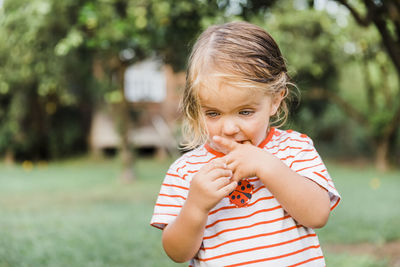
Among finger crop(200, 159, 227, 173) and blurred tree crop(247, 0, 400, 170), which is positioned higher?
finger crop(200, 159, 227, 173)

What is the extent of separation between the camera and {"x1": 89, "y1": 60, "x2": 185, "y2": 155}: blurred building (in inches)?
637

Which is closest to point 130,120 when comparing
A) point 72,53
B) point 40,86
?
point 40,86

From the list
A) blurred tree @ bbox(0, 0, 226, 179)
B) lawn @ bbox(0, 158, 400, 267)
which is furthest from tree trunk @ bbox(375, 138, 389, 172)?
blurred tree @ bbox(0, 0, 226, 179)

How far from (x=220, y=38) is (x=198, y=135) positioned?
0.36 m

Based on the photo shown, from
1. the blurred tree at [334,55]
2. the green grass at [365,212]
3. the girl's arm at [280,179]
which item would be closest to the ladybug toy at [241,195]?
the girl's arm at [280,179]

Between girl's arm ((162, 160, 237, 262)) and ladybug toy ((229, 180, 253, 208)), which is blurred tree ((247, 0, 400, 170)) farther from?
girl's arm ((162, 160, 237, 262))

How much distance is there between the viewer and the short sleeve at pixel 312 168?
Result: 1474 millimetres

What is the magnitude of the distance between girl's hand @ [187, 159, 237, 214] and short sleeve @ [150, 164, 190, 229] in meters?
0.17

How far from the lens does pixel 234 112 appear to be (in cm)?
144

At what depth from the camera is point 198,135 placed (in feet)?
5.32

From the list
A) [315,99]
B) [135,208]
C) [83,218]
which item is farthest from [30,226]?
[315,99]

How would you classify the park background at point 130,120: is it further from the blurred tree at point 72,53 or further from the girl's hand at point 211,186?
the girl's hand at point 211,186

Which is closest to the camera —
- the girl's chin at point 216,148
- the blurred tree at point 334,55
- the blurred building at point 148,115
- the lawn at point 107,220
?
the girl's chin at point 216,148

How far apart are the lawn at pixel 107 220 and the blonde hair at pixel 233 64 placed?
2.72 meters
